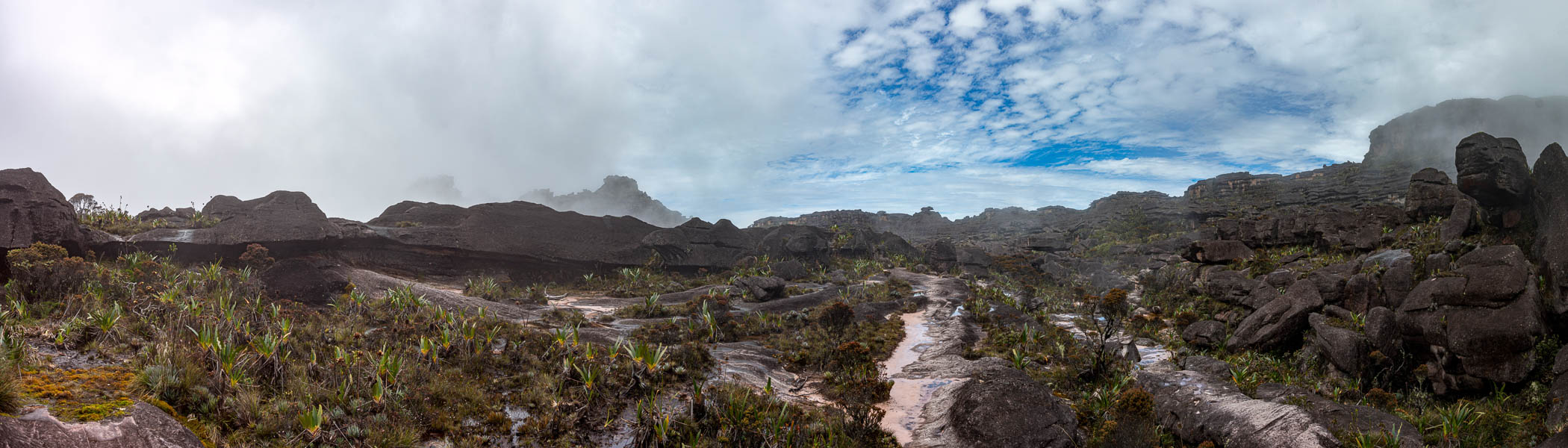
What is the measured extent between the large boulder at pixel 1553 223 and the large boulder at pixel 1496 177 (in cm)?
51

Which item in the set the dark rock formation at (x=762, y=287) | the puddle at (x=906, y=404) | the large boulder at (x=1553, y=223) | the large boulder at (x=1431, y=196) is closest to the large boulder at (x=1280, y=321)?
the large boulder at (x=1553, y=223)

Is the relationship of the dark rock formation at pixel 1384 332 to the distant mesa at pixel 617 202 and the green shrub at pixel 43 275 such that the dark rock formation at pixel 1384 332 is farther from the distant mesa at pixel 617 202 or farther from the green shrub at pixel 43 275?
the distant mesa at pixel 617 202

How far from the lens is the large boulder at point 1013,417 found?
1034 centimetres

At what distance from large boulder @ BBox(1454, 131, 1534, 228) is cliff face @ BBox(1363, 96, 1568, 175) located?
7386cm

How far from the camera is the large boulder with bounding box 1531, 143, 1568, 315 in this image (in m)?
12.4

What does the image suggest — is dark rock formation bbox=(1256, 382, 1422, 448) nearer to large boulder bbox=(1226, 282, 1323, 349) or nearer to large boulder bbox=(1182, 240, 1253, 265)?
large boulder bbox=(1226, 282, 1323, 349)

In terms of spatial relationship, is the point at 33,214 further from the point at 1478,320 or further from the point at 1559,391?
the point at 1478,320

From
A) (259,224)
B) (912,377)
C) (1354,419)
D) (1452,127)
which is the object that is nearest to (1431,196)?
(1354,419)

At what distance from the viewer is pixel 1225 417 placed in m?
10.7

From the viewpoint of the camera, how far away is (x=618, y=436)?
10516 millimetres

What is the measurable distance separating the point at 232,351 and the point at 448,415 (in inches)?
137

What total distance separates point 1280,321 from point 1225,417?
934 cm

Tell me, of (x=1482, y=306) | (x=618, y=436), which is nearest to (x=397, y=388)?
(x=618, y=436)

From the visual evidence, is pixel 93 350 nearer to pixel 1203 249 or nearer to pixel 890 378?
pixel 890 378
